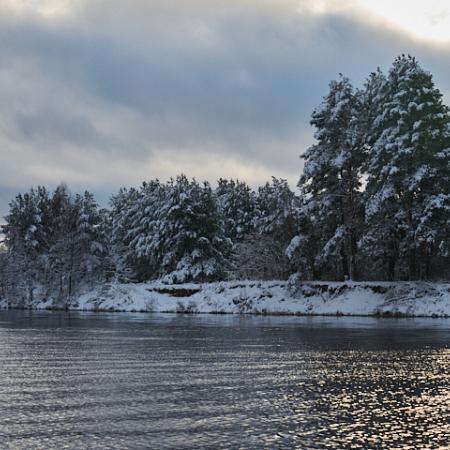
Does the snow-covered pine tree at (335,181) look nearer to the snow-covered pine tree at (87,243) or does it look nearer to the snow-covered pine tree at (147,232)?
the snow-covered pine tree at (147,232)

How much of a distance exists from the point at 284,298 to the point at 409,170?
41.4ft

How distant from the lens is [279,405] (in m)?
8.49

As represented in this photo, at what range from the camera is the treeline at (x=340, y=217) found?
134ft

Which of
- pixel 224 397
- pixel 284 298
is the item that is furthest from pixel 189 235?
pixel 224 397

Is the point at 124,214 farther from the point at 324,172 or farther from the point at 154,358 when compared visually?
the point at 154,358

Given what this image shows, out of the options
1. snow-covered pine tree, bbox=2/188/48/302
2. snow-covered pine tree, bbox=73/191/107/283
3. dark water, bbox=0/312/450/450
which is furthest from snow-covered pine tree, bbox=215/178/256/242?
dark water, bbox=0/312/450/450

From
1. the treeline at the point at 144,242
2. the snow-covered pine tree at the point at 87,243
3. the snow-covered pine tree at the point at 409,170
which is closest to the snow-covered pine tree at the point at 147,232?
the treeline at the point at 144,242

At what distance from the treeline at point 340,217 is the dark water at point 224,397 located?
83.6 feet

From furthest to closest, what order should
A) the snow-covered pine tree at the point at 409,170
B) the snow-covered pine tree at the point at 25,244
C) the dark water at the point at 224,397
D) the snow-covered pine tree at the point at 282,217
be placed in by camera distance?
the snow-covered pine tree at the point at 25,244
the snow-covered pine tree at the point at 282,217
the snow-covered pine tree at the point at 409,170
the dark water at the point at 224,397

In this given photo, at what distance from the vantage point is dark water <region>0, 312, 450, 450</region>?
6.54m

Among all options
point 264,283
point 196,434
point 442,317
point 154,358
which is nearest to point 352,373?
point 154,358

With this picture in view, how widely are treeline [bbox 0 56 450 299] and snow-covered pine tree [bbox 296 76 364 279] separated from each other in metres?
0.09

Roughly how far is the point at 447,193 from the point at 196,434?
3740 centimetres

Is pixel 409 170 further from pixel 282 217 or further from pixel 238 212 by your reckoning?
pixel 238 212
